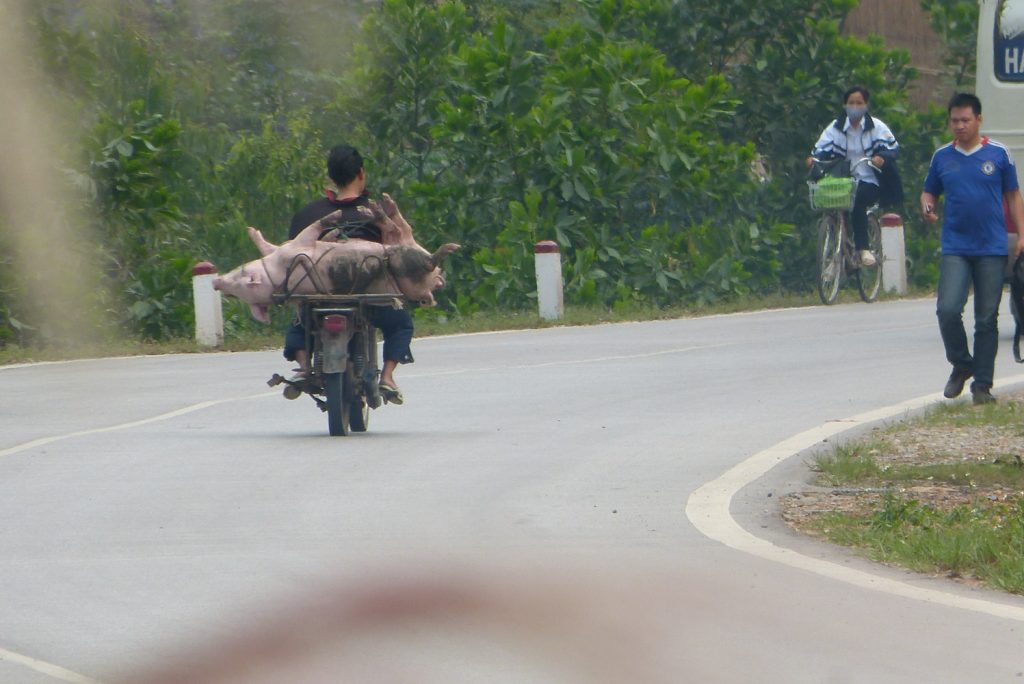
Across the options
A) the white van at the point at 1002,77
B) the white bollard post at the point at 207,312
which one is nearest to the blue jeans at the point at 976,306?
the white van at the point at 1002,77

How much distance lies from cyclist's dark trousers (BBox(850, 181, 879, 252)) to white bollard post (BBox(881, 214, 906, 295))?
6.77 feet

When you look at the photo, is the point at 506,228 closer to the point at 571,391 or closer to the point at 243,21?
the point at 571,391

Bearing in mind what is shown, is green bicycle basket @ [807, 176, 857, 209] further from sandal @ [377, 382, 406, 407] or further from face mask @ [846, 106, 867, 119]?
sandal @ [377, 382, 406, 407]

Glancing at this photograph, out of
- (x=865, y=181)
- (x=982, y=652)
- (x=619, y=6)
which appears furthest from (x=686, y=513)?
(x=619, y=6)

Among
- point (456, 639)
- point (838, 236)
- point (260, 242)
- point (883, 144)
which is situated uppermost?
point (883, 144)

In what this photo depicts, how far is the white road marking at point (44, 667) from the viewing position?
501 cm

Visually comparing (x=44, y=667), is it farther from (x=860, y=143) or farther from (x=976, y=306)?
(x=860, y=143)

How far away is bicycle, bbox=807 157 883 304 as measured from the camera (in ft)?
67.4

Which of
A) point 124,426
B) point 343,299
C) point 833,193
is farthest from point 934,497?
point 833,193

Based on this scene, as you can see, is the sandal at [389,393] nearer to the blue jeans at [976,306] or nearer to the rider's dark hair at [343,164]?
the rider's dark hair at [343,164]

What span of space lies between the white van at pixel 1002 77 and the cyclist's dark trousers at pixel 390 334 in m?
7.16

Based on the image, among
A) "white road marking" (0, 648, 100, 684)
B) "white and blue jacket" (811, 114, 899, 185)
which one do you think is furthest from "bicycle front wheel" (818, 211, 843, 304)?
"white road marking" (0, 648, 100, 684)

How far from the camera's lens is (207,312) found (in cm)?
1894

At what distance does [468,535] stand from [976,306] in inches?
213
